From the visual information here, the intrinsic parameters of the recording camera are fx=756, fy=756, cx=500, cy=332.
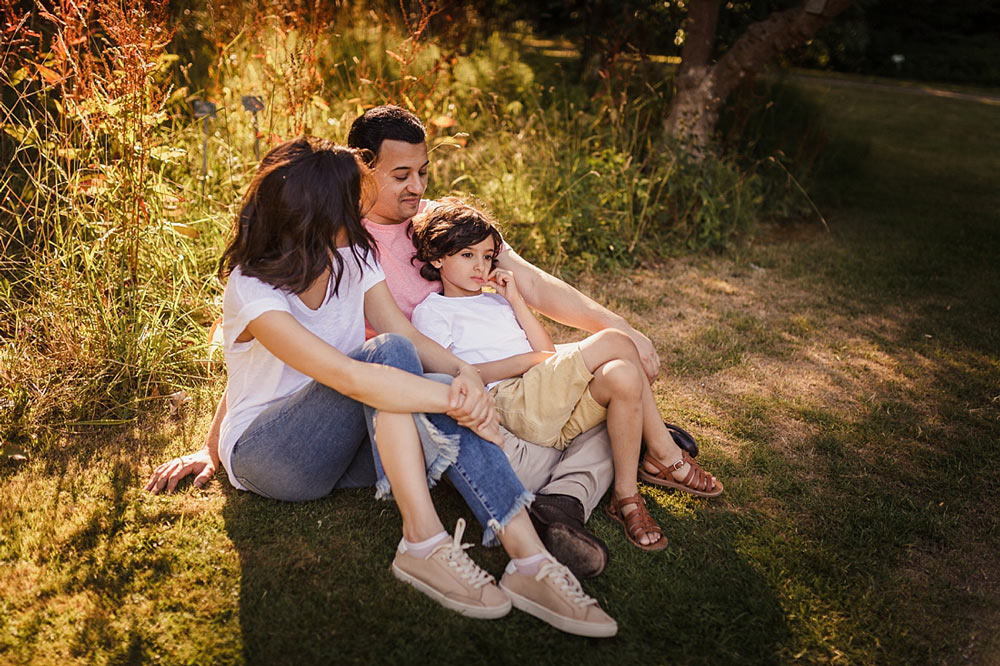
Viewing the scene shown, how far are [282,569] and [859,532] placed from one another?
1.76 meters

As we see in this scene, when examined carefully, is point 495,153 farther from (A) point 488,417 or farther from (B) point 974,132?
(B) point 974,132

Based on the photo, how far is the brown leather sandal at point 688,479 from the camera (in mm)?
2508

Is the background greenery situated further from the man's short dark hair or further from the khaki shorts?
the man's short dark hair

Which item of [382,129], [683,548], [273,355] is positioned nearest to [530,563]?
[683,548]

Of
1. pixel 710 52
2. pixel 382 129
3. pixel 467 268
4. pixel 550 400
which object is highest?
pixel 710 52

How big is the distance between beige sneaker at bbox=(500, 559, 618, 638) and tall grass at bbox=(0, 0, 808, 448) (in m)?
1.65

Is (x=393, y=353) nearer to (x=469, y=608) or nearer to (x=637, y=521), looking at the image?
(x=469, y=608)

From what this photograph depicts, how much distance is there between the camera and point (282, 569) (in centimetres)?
209

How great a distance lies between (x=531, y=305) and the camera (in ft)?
9.17

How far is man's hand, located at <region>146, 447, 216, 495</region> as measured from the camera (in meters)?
2.39

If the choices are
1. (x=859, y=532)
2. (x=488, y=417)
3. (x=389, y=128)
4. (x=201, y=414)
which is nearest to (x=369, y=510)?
(x=488, y=417)

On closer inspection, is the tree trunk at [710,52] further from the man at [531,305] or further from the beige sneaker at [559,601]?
the beige sneaker at [559,601]

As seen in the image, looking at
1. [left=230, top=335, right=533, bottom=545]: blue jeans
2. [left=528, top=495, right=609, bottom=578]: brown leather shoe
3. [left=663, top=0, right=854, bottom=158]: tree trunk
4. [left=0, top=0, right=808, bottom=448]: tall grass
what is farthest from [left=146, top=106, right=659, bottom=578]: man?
[left=663, top=0, right=854, bottom=158]: tree trunk

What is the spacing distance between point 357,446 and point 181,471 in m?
0.65
